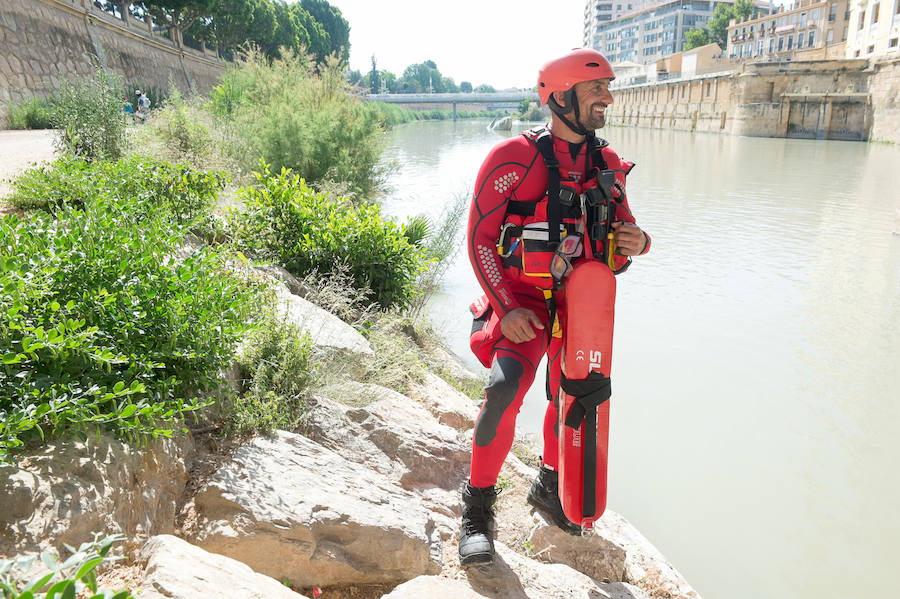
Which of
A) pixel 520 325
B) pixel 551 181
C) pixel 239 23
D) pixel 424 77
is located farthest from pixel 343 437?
pixel 424 77

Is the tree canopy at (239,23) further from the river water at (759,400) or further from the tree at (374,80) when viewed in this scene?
the tree at (374,80)

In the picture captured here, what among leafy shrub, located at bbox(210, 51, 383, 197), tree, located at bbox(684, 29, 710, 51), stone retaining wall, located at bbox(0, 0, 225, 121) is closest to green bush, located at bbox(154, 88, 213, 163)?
leafy shrub, located at bbox(210, 51, 383, 197)

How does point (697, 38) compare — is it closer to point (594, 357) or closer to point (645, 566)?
point (645, 566)

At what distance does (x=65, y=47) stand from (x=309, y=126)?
14.3 m

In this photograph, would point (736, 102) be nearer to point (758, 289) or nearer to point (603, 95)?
point (758, 289)

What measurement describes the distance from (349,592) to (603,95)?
7.18 feet

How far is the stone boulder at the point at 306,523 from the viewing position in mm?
2162

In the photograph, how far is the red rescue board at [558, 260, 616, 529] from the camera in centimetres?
242

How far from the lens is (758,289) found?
8469 millimetres

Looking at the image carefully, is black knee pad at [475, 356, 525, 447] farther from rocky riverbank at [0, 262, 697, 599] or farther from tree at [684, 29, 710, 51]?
tree at [684, 29, 710, 51]

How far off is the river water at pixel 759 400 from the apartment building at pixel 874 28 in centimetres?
3691

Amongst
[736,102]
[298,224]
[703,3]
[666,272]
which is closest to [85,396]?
A: [298,224]

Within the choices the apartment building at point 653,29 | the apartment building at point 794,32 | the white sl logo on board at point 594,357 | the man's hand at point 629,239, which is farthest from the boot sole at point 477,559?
the apartment building at point 653,29

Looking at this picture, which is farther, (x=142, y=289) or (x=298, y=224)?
(x=298, y=224)
